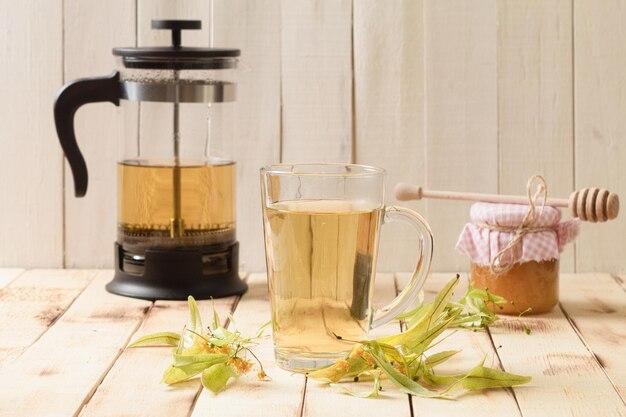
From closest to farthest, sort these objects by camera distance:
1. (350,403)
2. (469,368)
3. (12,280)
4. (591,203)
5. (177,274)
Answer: (350,403), (469,368), (591,203), (177,274), (12,280)

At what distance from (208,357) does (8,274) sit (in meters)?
0.62

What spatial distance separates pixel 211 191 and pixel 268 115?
203 mm

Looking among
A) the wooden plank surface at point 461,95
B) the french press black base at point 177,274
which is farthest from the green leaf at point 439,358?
the wooden plank surface at point 461,95

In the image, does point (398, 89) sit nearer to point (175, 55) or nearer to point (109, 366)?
point (175, 55)

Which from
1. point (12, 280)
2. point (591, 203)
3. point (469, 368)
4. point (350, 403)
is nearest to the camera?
point (350, 403)

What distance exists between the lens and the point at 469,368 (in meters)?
1.01

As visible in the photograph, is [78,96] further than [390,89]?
No

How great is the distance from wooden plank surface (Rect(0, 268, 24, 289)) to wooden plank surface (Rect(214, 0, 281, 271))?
34cm

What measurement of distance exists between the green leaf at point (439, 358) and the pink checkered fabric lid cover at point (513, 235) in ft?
0.76

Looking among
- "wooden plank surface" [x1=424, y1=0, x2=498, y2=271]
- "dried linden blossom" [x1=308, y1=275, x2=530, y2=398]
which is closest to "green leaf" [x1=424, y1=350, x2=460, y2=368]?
"dried linden blossom" [x1=308, y1=275, x2=530, y2=398]

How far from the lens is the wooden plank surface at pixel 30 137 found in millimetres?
1487

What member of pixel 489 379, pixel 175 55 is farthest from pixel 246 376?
pixel 175 55

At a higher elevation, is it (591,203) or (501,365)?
(591,203)

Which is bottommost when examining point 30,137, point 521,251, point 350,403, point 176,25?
point 350,403
